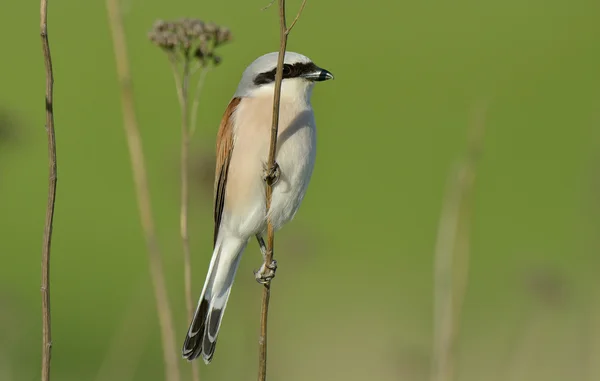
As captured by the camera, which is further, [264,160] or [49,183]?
[264,160]

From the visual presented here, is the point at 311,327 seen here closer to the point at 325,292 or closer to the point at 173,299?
the point at 325,292

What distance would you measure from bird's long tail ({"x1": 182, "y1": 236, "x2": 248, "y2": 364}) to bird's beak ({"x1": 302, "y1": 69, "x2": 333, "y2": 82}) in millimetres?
736

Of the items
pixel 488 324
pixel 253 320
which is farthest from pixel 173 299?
pixel 488 324

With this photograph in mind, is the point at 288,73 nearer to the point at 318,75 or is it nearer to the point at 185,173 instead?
the point at 318,75

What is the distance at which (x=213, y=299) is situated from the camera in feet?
11.4

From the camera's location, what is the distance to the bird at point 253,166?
322cm

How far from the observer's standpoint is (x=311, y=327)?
7047mm

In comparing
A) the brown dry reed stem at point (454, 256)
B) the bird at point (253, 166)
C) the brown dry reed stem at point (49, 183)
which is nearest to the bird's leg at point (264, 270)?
the bird at point (253, 166)

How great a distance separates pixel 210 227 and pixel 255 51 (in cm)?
837

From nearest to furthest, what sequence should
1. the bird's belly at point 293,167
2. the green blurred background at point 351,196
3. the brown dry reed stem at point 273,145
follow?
the brown dry reed stem at point 273,145, the bird's belly at point 293,167, the green blurred background at point 351,196

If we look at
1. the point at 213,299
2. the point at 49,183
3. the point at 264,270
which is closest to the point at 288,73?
the point at 264,270

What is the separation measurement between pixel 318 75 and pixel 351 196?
6.73m

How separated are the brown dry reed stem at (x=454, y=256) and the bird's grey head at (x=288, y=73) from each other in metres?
0.58

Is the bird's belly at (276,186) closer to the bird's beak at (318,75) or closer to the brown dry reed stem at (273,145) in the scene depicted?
the bird's beak at (318,75)
